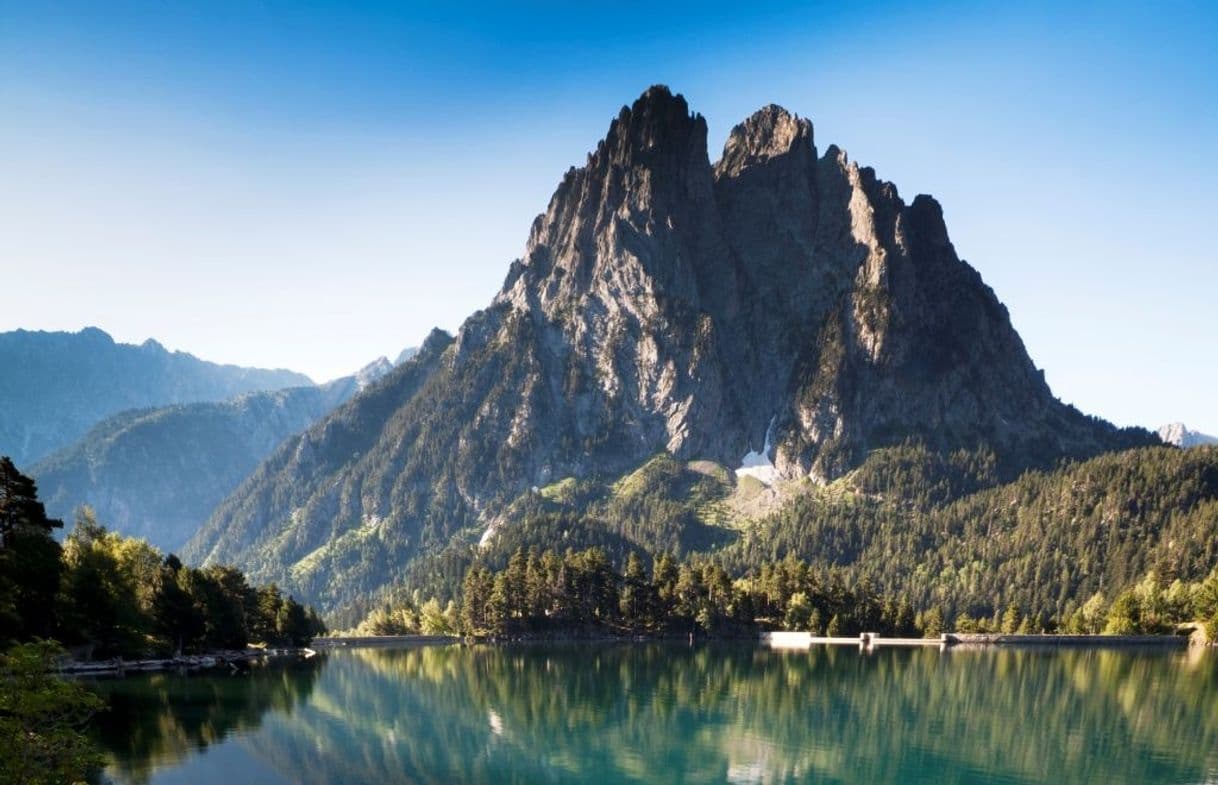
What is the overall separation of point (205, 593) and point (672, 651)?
80.9 metres

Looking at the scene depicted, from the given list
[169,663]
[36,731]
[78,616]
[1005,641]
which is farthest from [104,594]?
[1005,641]

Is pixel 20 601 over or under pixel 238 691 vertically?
over

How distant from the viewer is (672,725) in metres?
85.5

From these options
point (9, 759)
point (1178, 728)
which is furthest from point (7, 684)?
point (1178, 728)

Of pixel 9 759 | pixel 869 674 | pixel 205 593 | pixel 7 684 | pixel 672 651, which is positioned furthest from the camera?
pixel 672 651

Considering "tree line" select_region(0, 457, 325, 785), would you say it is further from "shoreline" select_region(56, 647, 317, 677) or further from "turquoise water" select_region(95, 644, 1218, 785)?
"turquoise water" select_region(95, 644, 1218, 785)

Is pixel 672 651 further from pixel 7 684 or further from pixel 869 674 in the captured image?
pixel 7 684

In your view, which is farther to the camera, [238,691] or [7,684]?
[238,691]

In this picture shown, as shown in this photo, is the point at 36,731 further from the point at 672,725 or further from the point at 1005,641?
the point at 1005,641

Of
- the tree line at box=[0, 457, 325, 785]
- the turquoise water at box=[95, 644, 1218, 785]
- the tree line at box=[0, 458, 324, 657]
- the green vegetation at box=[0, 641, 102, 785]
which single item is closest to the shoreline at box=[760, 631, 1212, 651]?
the turquoise water at box=[95, 644, 1218, 785]

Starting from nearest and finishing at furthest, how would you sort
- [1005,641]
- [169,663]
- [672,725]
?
[672,725] → [169,663] → [1005,641]

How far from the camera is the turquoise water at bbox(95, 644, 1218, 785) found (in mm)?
65812

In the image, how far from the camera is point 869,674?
127688mm

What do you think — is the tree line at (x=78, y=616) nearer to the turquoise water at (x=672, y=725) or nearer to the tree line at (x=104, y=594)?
the tree line at (x=104, y=594)
